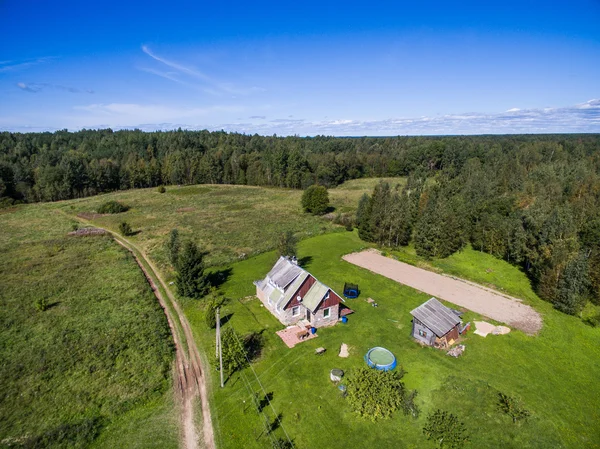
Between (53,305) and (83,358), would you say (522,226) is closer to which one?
(83,358)

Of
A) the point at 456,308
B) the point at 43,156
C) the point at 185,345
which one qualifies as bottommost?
the point at 456,308

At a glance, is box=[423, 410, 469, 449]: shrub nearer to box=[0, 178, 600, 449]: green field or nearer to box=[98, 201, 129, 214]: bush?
box=[0, 178, 600, 449]: green field

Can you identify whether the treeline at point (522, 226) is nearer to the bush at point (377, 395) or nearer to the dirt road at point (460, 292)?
the dirt road at point (460, 292)

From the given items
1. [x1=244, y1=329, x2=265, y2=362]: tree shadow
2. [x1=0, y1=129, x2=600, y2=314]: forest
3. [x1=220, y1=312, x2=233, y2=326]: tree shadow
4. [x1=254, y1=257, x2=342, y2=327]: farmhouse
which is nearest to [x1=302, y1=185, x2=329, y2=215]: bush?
[x1=0, y1=129, x2=600, y2=314]: forest

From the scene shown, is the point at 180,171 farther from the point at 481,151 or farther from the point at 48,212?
the point at 481,151

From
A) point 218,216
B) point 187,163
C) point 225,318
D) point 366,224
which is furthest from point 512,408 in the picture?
point 187,163

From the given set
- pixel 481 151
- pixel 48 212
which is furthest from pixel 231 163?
pixel 481 151

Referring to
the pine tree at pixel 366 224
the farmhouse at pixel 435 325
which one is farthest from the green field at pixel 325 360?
the pine tree at pixel 366 224
